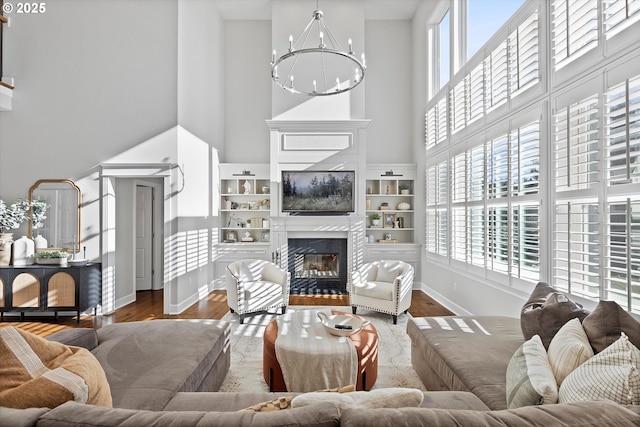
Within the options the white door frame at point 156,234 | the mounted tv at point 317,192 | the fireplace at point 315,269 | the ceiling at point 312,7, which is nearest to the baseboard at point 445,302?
the fireplace at point 315,269

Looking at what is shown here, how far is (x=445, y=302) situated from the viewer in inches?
210

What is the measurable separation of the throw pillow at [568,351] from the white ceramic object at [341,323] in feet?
4.87

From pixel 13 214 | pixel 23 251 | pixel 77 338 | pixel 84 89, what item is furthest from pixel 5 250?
pixel 77 338

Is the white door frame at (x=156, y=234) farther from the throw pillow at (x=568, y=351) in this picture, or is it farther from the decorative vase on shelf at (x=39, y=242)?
the throw pillow at (x=568, y=351)

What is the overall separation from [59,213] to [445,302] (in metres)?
5.89

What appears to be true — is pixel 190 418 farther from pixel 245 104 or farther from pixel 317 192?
pixel 245 104

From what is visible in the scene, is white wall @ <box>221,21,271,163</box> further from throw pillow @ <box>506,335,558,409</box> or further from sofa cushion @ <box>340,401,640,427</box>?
sofa cushion @ <box>340,401,640,427</box>

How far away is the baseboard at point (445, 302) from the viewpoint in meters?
4.71

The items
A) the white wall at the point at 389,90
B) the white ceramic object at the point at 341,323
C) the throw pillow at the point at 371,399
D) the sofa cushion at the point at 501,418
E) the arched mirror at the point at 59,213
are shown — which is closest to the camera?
Answer: the sofa cushion at the point at 501,418

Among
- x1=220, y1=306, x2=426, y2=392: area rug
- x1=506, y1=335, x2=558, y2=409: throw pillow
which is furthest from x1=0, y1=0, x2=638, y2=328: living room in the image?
x1=506, y1=335, x2=558, y2=409: throw pillow

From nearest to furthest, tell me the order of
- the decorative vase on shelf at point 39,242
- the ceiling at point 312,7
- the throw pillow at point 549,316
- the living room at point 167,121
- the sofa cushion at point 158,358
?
the sofa cushion at point 158,358, the throw pillow at point 549,316, the living room at point 167,121, the decorative vase on shelf at point 39,242, the ceiling at point 312,7

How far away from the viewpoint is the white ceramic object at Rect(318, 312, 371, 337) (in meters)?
2.84

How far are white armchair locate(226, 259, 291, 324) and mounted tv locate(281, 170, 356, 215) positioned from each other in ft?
4.81

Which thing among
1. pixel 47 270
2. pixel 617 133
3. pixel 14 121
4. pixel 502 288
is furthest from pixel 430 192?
pixel 14 121
